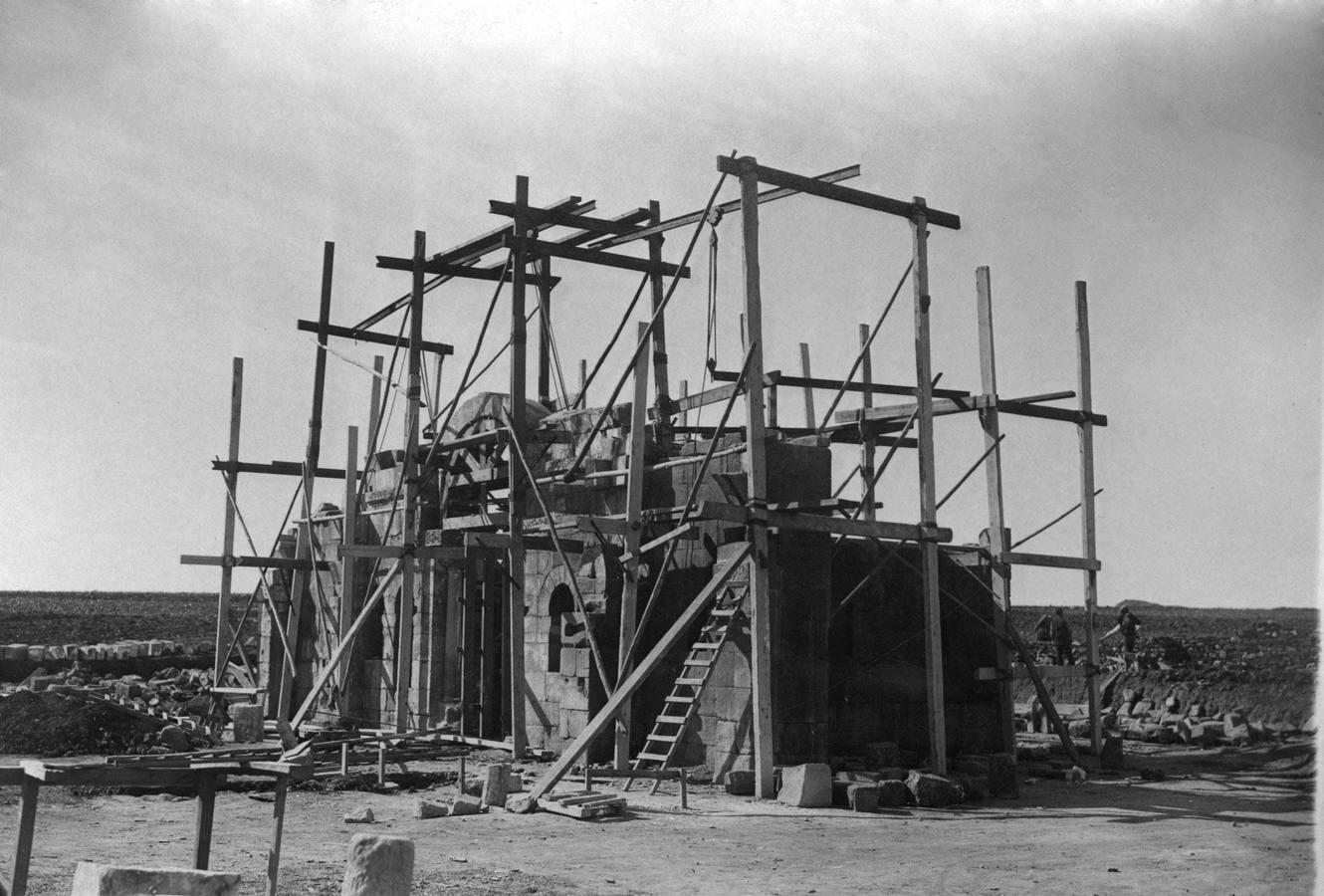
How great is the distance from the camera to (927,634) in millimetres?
13906

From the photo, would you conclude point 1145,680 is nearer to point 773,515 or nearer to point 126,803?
point 773,515

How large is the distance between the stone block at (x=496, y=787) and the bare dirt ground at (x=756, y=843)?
339 millimetres

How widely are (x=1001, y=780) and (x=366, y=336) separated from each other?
42.4 ft

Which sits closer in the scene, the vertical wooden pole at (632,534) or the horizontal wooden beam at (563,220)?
the vertical wooden pole at (632,534)

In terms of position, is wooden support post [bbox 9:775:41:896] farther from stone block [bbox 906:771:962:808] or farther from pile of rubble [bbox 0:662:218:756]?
pile of rubble [bbox 0:662:218:756]

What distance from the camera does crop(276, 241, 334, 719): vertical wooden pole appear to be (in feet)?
68.6

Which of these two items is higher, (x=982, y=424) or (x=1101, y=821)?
(x=982, y=424)

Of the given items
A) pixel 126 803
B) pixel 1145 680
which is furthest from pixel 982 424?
pixel 1145 680

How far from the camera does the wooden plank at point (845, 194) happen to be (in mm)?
12854

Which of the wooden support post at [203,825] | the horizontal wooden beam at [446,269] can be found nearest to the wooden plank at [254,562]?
the horizontal wooden beam at [446,269]

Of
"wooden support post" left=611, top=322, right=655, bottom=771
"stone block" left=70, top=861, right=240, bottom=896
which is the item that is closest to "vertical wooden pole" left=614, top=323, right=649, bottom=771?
"wooden support post" left=611, top=322, right=655, bottom=771

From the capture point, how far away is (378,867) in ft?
21.7

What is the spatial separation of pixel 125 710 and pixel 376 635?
5.05 metres

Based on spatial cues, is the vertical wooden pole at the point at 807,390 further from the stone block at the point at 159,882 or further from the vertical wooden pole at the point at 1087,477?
the stone block at the point at 159,882
